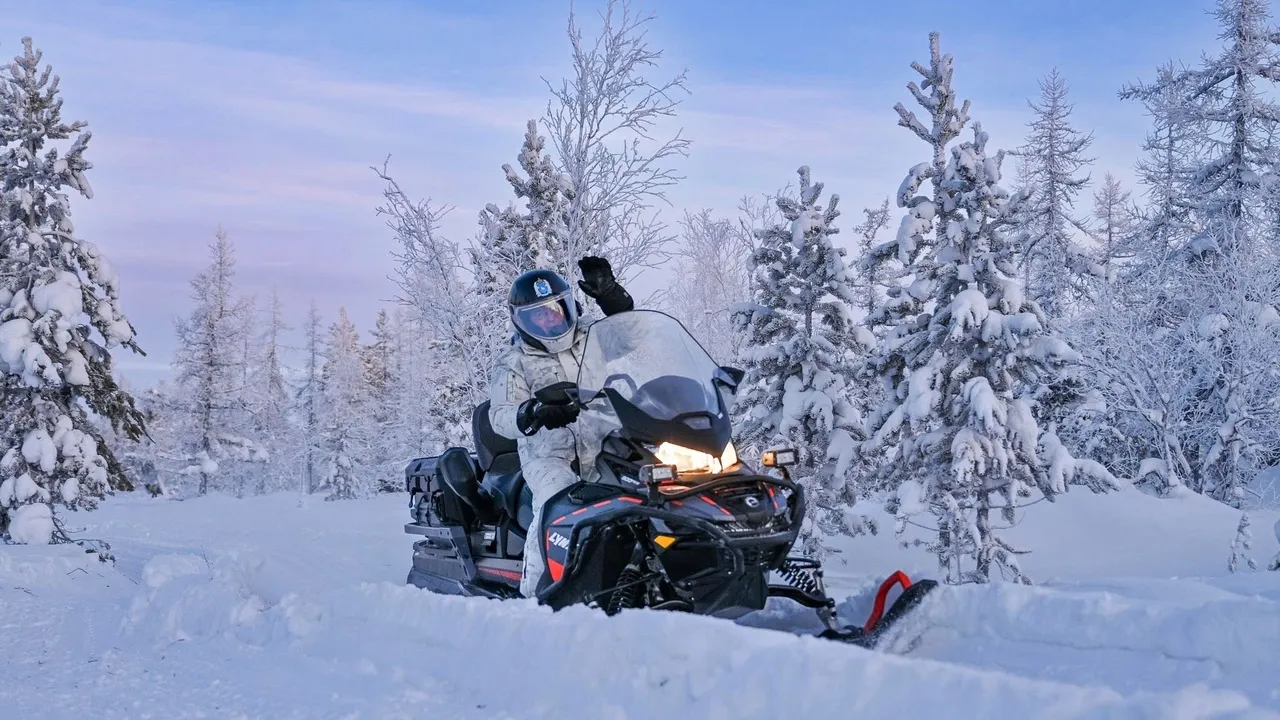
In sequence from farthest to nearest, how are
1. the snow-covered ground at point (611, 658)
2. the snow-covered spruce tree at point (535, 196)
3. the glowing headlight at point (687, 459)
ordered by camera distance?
1. the snow-covered spruce tree at point (535, 196)
2. the glowing headlight at point (687, 459)
3. the snow-covered ground at point (611, 658)

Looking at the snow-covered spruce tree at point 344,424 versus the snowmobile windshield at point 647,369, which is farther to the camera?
Result: the snow-covered spruce tree at point 344,424

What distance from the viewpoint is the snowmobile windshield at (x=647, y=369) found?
17.6 ft

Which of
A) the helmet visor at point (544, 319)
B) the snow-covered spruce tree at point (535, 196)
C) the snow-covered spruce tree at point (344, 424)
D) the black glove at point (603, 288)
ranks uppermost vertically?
the snow-covered spruce tree at point (535, 196)

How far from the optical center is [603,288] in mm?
7074

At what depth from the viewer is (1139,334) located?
20.0m

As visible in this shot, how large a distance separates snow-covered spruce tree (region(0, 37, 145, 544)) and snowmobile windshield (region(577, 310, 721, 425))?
1379cm

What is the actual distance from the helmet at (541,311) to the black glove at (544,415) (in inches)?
33.3

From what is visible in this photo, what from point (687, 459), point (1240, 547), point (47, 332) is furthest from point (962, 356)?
point (47, 332)

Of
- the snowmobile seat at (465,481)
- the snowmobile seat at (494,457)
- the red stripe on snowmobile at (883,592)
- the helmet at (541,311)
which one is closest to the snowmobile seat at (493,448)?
the snowmobile seat at (494,457)

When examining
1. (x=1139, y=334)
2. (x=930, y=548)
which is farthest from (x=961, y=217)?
(x=1139, y=334)

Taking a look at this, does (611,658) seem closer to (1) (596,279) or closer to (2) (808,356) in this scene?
(1) (596,279)

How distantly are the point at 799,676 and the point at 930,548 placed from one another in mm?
11265

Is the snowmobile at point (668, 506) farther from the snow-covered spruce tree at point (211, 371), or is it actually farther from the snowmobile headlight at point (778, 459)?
the snow-covered spruce tree at point (211, 371)

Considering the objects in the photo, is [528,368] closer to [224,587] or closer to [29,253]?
[224,587]
